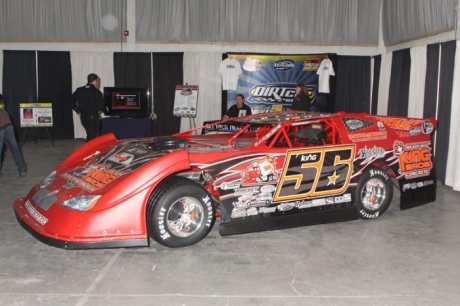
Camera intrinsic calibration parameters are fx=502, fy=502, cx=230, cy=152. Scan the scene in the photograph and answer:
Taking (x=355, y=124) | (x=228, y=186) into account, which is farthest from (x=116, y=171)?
(x=355, y=124)

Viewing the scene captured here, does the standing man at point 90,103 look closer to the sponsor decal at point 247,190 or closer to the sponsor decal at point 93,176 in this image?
the sponsor decal at point 93,176

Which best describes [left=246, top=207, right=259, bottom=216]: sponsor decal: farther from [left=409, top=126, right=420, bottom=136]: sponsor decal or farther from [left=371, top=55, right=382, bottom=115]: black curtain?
[left=371, top=55, right=382, bottom=115]: black curtain

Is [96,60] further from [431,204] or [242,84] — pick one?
[431,204]

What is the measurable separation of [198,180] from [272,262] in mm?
1201

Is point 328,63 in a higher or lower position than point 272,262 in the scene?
higher

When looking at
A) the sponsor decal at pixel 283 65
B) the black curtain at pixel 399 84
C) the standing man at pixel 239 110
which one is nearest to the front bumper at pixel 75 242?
the standing man at pixel 239 110

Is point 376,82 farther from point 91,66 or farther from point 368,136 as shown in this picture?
point 91,66

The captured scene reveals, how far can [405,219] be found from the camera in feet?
20.0

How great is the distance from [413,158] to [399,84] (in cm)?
443

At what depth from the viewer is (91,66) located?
554 inches

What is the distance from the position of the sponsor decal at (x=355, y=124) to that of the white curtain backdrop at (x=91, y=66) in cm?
958

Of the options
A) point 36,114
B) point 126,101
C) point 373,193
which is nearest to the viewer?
point 373,193

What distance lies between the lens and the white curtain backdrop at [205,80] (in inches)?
552

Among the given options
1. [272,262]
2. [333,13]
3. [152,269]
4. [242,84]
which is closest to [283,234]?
[272,262]
